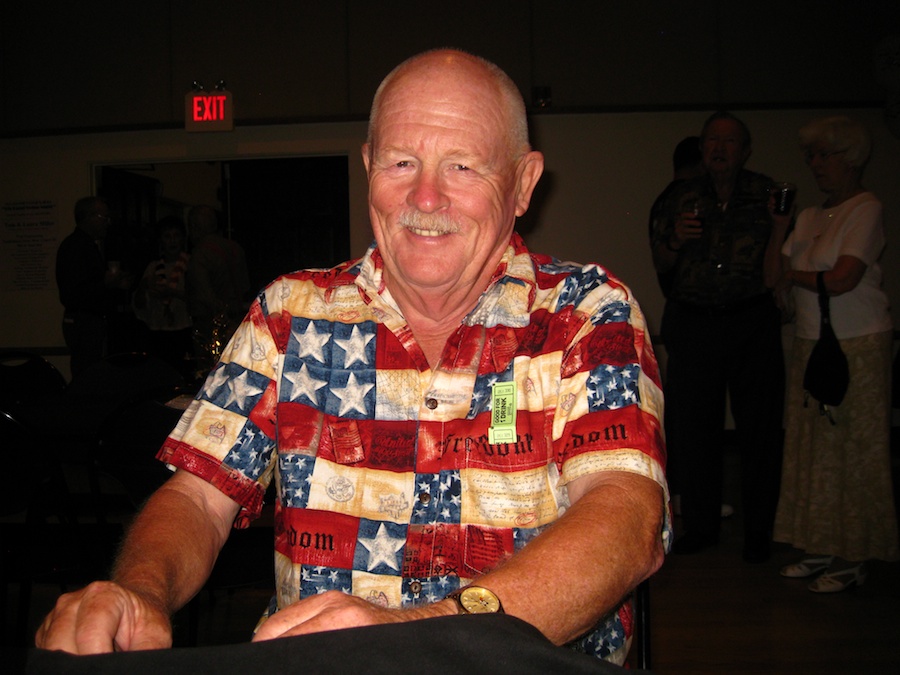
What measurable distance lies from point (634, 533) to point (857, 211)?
2.46 m

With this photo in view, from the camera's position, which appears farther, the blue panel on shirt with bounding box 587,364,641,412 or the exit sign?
the exit sign

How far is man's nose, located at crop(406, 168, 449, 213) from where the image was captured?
4.01 ft

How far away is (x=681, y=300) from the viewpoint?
329 cm

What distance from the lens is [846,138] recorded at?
112 inches

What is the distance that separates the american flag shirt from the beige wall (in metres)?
4.30

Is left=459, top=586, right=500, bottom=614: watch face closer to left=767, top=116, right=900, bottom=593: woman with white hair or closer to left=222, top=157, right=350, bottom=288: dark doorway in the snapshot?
left=767, top=116, right=900, bottom=593: woman with white hair

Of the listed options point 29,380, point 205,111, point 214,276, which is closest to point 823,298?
point 29,380

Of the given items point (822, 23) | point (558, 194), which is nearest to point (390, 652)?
point (558, 194)

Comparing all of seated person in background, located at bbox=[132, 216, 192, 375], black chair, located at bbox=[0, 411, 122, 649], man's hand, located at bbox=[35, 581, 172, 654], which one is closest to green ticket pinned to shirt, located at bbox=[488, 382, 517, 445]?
man's hand, located at bbox=[35, 581, 172, 654]

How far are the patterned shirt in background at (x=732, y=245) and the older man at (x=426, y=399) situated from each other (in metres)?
2.06

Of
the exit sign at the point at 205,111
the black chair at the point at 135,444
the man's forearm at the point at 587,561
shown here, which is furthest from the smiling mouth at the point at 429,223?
the exit sign at the point at 205,111

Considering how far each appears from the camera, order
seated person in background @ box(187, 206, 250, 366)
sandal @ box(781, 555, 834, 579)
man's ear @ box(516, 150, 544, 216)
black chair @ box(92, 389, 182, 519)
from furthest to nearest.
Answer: seated person in background @ box(187, 206, 250, 366) < sandal @ box(781, 555, 834, 579) < black chair @ box(92, 389, 182, 519) < man's ear @ box(516, 150, 544, 216)

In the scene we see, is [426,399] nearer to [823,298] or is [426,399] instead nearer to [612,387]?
[612,387]

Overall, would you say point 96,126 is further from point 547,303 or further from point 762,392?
point 547,303
